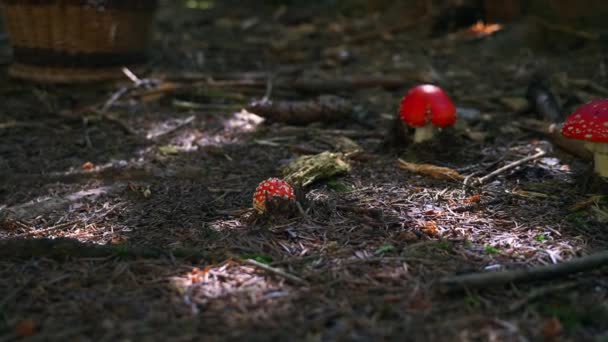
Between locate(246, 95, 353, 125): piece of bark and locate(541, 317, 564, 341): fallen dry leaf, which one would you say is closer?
locate(541, 317, 564, 341): fallen dry leaf

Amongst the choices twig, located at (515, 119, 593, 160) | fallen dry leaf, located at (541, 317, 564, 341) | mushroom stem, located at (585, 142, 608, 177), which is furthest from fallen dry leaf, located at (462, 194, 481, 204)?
fallen dry leaf, located at (541, 317, 564, 341)

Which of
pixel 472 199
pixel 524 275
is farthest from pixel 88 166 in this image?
pixel 524 275

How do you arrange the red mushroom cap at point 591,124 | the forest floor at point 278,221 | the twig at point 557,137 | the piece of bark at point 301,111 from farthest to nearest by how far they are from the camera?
the piece of bark at point 301,111
the twig at point 557,137
the red mushroom cap at point 591,124
the forest floor at point 278,221

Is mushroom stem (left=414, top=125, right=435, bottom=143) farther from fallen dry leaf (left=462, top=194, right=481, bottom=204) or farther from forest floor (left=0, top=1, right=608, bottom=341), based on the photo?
fallen dry leaf (left=462, top=194, right=481, bottom=204)

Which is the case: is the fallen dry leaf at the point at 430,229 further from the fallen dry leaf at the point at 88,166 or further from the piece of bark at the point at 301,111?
the fallen dry leaf at the point at 88,166

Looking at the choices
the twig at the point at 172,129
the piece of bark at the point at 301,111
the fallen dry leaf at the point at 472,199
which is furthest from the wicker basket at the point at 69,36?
the fallen dry leaf at the point at 472,199

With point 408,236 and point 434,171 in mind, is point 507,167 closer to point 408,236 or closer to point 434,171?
point 434,171
